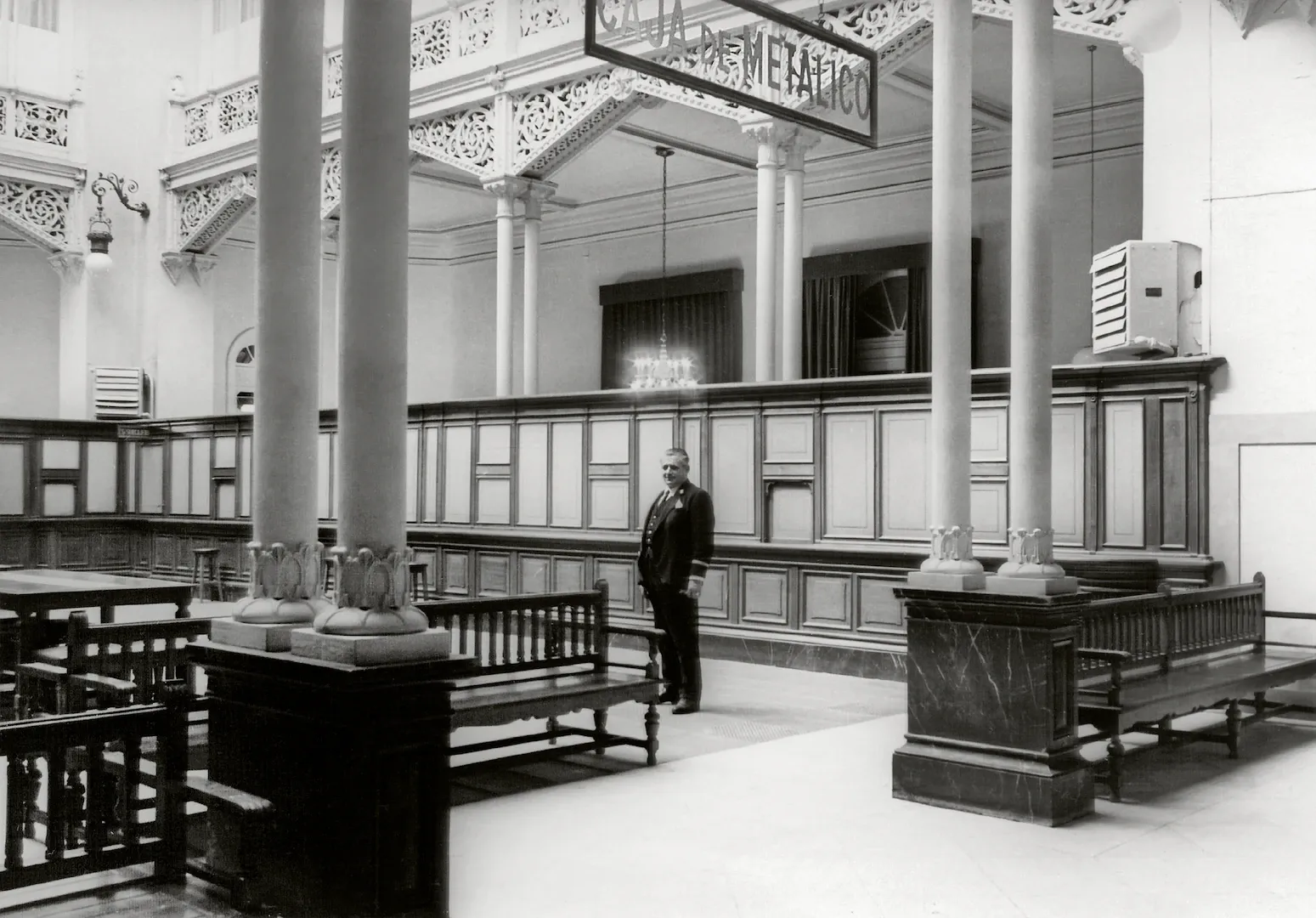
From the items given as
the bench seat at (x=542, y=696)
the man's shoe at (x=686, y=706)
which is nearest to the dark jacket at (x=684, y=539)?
the man's shoe at (x=686, y=706)

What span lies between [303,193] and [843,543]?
6131 millimetres

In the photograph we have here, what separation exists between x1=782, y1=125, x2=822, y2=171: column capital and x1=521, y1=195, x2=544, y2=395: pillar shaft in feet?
10.3

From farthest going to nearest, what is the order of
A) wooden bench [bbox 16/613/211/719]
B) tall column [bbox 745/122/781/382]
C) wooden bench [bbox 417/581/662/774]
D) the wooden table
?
1. tall column [bbox 745/122/781/382]
2. the wooden table
3. wooden bench [bbox 417/581/662/774]
4. wooden bench [bbox 16/613/211/719]

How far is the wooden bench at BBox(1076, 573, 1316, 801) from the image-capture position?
18.4 ft

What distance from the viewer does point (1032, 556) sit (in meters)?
5.54

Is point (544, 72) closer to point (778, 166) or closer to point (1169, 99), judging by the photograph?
point (778, 166)

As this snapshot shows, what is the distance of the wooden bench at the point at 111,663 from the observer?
4.55 metres

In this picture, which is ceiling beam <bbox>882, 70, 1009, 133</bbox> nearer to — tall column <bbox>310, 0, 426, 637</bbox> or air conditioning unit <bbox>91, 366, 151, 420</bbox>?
tall column <bbox>310, 0, 426, 637</bbox>

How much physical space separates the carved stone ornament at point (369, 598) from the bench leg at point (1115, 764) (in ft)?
11.5

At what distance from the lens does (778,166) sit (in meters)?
10.8

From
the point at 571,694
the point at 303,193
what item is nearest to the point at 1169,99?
the point at 571,694

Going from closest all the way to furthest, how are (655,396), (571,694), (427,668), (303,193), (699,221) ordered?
1. (427,668)
2. (303,193)
3. (571,694)
4. (655,396)
5. (699,221)

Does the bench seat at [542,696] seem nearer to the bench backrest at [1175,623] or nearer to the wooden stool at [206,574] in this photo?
the bench backrest at [1175,623]

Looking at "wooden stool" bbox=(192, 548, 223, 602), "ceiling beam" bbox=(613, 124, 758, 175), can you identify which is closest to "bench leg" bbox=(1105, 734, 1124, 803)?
"ceiling beam" bbox=(613, 124, 758, 175)
